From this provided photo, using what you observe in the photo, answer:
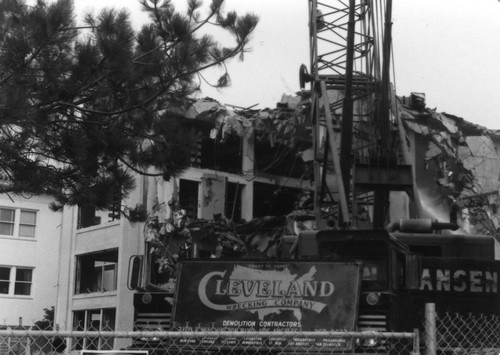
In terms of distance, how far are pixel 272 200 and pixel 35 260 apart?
1409cm

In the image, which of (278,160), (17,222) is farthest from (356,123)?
(17,222)

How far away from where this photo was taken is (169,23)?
1069 cm

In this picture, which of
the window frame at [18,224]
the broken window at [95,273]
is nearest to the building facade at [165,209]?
the broken window at [95,273]

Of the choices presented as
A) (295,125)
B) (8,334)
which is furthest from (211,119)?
(8,334)

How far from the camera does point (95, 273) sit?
110 feet

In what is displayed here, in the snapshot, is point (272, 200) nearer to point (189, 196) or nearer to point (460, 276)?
point (189, 196)

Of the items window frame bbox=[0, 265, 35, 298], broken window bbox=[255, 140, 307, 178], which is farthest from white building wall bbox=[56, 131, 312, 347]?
window frame bbox=[0, 265, 35, 298]

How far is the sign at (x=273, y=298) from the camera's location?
9188 mm

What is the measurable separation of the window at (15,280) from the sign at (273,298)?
30.4 m

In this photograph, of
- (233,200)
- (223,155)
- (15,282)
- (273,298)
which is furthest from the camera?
(15,282)

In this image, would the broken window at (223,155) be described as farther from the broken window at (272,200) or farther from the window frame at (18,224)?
the window frame at (18,224)

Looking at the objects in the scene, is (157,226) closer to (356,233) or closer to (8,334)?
(356,233)

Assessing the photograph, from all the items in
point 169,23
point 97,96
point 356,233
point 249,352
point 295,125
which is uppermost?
point 295,125

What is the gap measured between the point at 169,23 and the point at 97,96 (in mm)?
1318
